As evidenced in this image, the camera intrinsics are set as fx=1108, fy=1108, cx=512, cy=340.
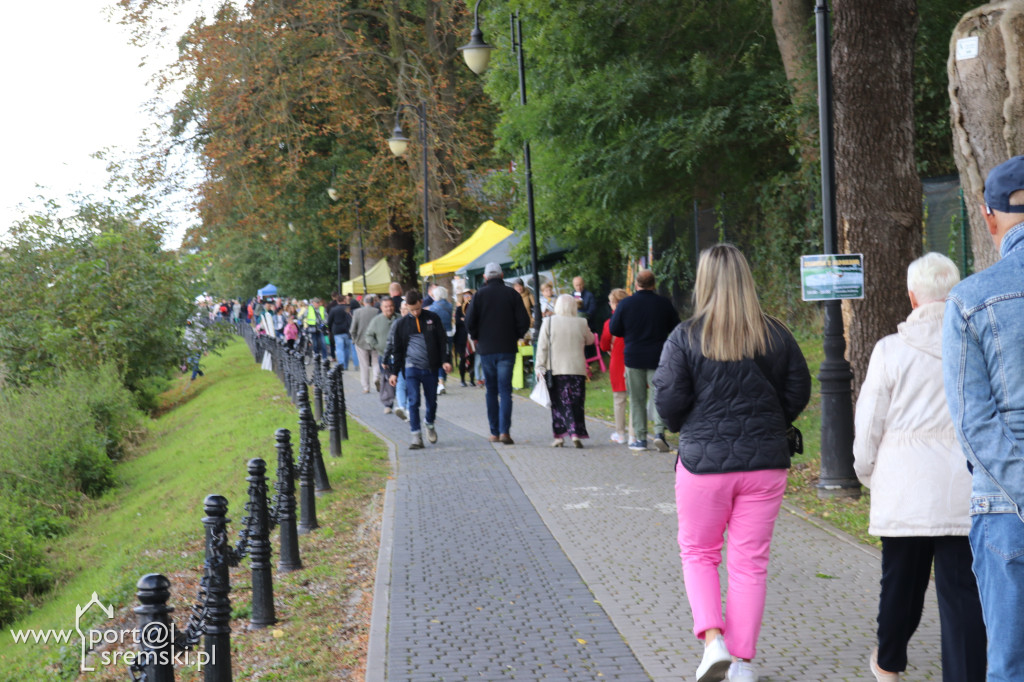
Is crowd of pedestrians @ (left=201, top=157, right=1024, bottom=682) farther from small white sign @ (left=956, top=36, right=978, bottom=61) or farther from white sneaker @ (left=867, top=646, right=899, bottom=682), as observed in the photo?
small white sign @ (left=956, top=36, right=978, bottom=61)

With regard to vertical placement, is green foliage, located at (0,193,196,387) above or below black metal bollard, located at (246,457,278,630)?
above

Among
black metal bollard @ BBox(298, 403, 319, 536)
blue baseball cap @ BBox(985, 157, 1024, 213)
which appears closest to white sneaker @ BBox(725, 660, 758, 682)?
blue baseball cap @ BBox(985, 157, 1024, 213)

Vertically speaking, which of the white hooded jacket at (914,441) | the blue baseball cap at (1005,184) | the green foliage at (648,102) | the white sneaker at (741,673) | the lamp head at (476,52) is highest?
the lamp head at (476,52)

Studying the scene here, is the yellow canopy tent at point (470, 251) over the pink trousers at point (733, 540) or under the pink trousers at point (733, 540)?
over

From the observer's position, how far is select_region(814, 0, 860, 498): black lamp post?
893 centimetres

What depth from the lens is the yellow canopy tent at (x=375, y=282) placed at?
39938mm

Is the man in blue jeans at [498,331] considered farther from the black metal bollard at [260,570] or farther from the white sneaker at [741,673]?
the white sneaker at [741,673]

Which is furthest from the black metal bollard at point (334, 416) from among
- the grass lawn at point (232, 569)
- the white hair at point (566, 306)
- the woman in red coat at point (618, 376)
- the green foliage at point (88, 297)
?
the green foliage at point (88, 297)

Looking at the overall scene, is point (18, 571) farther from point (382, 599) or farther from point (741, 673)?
point (741, 673)

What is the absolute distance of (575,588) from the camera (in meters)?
6.62

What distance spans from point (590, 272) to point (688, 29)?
8.95 m

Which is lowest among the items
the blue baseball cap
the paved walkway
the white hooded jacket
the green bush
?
the green bush

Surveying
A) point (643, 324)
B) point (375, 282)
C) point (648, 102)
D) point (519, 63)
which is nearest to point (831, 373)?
point (643, 324)

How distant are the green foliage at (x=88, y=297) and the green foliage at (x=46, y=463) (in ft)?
7.45
